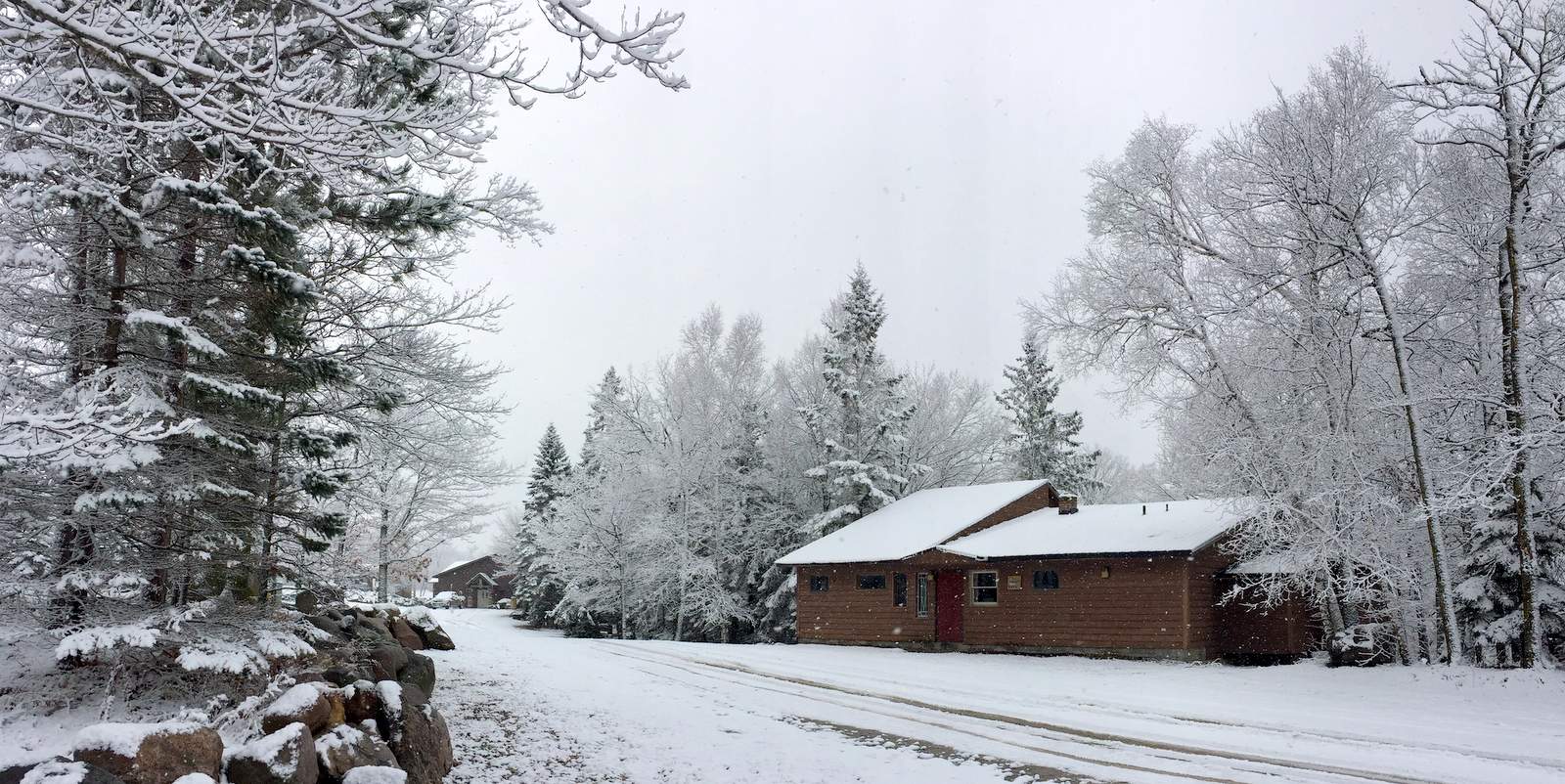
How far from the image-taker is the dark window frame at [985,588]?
2622 cm

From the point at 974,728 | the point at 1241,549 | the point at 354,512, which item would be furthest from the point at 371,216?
the point at 1241,549

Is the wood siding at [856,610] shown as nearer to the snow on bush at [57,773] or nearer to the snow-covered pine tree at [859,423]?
the snow-covered pine tree at [859,423]

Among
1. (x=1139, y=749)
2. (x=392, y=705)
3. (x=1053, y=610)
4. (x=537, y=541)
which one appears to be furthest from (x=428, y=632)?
(x=537, y=541)

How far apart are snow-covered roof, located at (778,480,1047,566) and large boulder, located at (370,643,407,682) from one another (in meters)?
16.6

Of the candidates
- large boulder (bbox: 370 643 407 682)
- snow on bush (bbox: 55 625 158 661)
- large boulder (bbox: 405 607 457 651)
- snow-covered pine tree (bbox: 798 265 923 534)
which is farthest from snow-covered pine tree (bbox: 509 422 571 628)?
snow on bush (bbox: 55 625 158 661)

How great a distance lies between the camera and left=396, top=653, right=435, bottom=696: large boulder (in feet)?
39.5

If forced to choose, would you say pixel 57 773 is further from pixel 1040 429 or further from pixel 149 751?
pixel 1040 429

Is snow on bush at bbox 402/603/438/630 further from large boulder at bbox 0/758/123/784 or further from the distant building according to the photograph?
the distant building

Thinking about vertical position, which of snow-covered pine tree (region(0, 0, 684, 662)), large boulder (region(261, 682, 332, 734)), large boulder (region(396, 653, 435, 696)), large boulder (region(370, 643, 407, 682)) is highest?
snow-covered pine tree (region(0, 0, 684, 662))

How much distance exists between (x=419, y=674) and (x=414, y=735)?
13.7ft

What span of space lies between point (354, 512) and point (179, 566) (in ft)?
A: 23.4

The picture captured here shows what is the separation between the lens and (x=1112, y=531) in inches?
992

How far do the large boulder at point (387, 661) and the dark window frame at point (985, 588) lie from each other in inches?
703

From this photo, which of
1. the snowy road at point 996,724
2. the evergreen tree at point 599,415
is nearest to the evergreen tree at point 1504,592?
the snowy road at point 996,724
